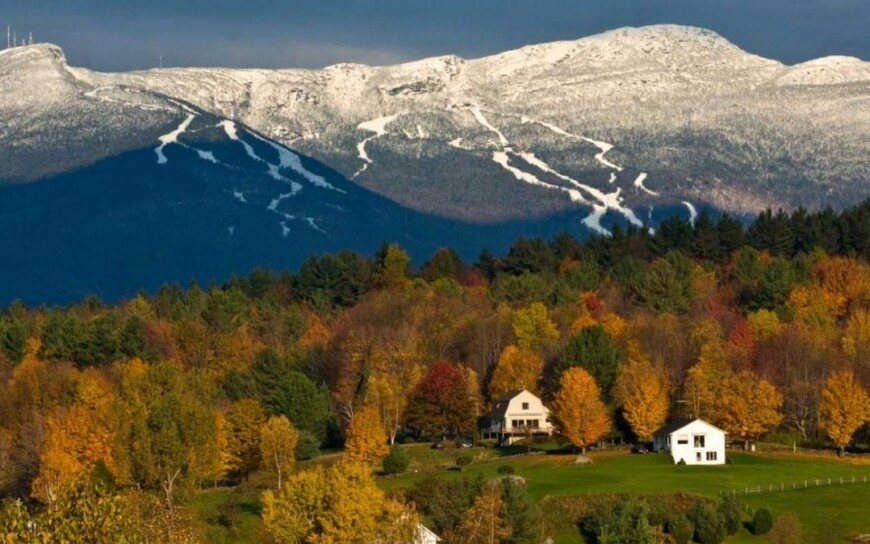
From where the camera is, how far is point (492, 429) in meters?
115

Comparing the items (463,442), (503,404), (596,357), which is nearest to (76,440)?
(463,442)

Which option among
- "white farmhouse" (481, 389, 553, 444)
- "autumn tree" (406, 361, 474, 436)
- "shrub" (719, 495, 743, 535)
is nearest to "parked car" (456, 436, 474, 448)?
"autumn tree" (406, 361, 474, 436)

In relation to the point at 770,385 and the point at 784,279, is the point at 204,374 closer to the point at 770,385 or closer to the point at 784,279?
the point at 770,385

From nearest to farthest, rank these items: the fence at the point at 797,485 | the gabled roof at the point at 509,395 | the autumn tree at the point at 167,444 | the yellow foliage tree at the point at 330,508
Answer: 1. the yellow foliage tree at the point at 330,508
2. the fence at the point at 797,485
3. the autumn tree at the point at 167,444
4. the gabled roof at the point at 509,395

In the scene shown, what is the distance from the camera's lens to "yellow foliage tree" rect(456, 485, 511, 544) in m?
77.4

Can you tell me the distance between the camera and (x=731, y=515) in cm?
8262

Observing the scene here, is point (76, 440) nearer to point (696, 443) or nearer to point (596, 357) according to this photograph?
point (596, 357)

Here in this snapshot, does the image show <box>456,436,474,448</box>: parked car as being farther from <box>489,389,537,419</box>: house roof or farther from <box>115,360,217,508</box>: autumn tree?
<box>115,360,217,508</box>: autumn tree

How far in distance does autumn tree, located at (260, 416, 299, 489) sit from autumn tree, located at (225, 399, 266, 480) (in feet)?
4.40

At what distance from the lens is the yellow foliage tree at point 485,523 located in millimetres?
77438

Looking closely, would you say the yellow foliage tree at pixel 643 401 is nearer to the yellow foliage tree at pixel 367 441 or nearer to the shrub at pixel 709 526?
the yellow foliage tree at pixel 367 441

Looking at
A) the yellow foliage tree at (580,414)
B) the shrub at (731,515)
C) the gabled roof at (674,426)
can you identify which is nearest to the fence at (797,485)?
the shrub at (731,515)

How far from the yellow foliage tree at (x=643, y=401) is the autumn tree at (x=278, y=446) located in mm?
17975

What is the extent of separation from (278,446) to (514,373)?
23461 millimetres
